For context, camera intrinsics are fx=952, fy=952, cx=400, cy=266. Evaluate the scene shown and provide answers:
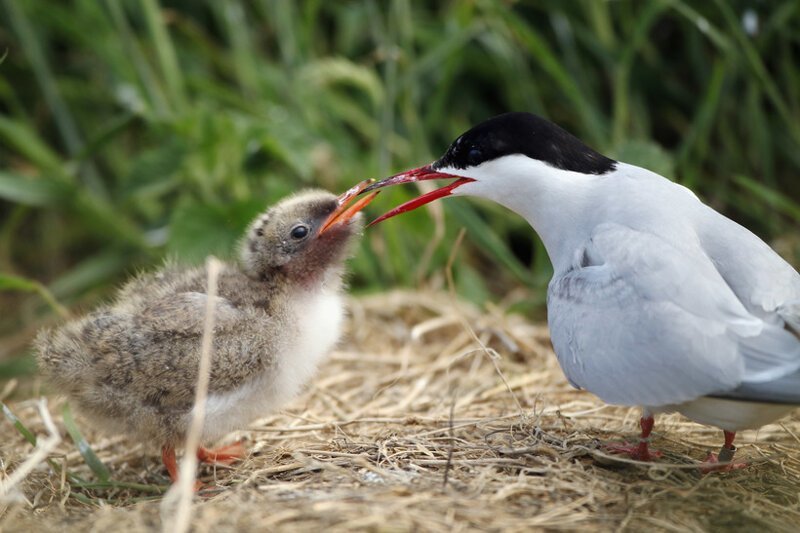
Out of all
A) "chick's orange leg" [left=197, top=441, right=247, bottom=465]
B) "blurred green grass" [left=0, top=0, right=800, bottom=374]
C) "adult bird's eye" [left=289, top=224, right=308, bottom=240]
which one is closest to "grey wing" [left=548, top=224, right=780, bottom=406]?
"adult bird's eye" [left=289, top=224, right=308, bottom=240]

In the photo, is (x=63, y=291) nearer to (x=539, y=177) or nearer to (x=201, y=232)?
(x=201, y=232)

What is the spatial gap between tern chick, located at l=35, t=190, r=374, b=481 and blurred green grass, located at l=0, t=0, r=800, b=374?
113 centimetres

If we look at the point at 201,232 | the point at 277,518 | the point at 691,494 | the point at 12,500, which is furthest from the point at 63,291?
the point at 691,494

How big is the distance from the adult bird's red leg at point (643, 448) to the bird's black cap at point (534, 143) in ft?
2.95

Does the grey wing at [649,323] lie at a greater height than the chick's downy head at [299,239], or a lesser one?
lesser

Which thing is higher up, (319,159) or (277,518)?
(319,159)

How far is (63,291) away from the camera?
5574mm

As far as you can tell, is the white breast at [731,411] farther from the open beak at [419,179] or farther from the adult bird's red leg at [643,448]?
the open beak at [419,179]

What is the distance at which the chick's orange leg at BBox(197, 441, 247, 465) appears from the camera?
3.47 metres

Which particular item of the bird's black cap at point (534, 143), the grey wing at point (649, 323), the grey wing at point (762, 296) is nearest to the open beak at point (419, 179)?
the bird's black cap at point (534, 143)

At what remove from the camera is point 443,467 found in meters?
3.05

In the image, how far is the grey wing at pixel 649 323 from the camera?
2.77 meters

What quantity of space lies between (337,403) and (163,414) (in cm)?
102

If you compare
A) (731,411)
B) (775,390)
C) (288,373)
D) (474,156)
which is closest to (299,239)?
(288,373)
